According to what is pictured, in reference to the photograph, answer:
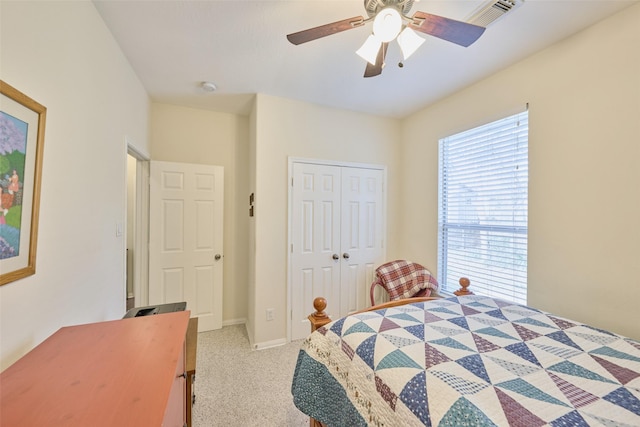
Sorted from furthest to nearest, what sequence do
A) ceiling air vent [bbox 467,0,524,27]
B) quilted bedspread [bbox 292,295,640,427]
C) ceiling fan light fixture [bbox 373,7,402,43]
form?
1. ceiling air vent [bbox 467,0,524,27]
2. ceiling fan light fixture [bbox 373,7,402,43]
3. quilted bedspread [bbox 292,295,640,427]

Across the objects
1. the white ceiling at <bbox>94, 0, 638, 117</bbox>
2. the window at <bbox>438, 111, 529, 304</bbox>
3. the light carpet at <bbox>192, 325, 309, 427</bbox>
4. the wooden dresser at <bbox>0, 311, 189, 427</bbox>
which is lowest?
the light carpet at <bbox>192, 325, 309, 427</bbox>

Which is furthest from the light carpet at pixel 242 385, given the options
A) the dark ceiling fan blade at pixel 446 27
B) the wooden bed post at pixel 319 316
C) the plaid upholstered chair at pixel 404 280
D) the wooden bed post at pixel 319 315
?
the dark ceiling fan blade at pixel 446 27

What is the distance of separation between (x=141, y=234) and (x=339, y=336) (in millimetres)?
2573

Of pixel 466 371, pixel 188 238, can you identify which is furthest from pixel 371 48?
pixel 188 238

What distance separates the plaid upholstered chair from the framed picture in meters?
2.64

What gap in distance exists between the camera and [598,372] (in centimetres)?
95

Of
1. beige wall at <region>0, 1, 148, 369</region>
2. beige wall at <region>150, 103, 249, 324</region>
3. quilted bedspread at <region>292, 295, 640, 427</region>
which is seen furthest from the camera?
beige wall at <region>150, 103, 249, 324</region>

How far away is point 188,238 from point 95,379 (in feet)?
7.54

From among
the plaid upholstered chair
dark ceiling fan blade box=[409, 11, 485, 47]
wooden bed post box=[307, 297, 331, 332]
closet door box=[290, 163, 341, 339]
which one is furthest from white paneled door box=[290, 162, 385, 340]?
dark ceiling fan blade box=[409, 11, 485, 47]

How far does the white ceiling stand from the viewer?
59.1 inches

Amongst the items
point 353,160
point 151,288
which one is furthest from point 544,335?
point 151,288

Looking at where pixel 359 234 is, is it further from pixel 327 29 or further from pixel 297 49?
pixel 327 29

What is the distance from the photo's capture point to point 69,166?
49.1 inches

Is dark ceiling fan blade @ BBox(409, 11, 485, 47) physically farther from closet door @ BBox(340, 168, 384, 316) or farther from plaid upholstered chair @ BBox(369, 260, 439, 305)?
plaid upholstered chair @ BBox(369, 260, 439, 305)
